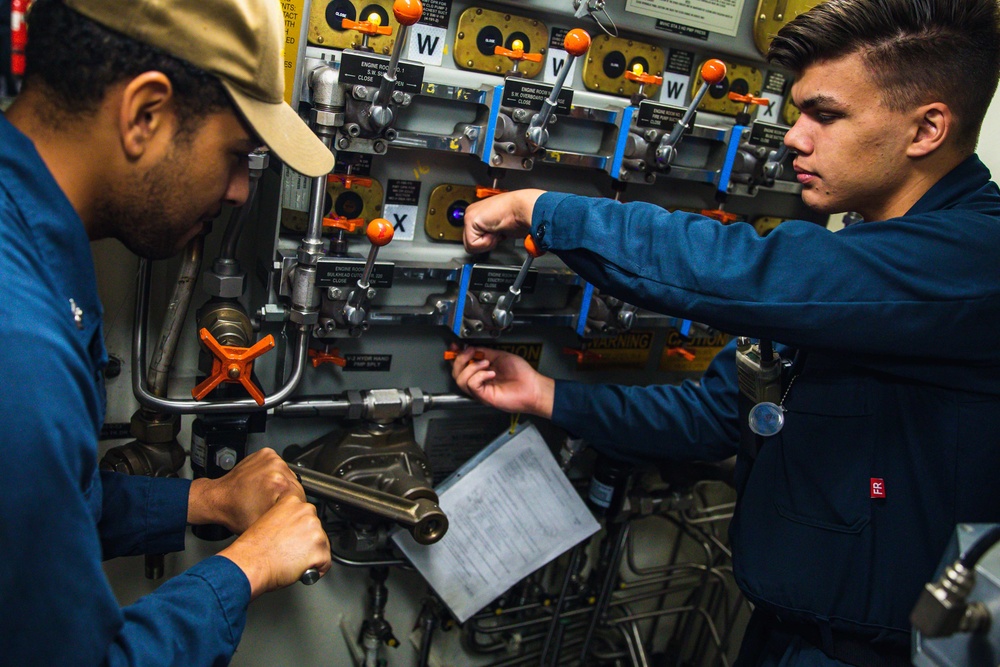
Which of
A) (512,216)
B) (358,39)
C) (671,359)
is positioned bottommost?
(671,359)

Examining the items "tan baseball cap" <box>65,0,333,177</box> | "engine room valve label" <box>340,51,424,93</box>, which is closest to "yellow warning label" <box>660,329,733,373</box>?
"engine room valve label" <box>340,51,424,93</box>

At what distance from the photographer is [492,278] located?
1859 millimetres

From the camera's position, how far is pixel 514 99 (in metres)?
1.72

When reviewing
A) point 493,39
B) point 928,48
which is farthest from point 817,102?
point 493,39

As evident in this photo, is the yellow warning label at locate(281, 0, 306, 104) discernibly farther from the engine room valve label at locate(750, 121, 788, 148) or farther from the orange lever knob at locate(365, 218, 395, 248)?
the engine room valve label at locate(750, 121, 788, 148)

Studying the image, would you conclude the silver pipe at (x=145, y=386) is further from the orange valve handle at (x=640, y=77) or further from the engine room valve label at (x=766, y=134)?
the engine room valve label at (x=766, y=134)

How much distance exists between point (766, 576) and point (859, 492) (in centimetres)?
25

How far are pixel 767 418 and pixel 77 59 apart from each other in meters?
1.32

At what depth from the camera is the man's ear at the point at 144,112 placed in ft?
3.17

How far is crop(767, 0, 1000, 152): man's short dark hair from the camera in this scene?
1.37 meters

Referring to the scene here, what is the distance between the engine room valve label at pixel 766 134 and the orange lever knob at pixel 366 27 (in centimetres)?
102

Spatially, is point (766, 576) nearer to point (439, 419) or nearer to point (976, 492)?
point (976, 492)

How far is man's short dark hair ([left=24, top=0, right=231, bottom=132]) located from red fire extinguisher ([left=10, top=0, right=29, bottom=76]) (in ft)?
0.85

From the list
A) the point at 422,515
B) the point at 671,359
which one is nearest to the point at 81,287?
the point at 422,515
